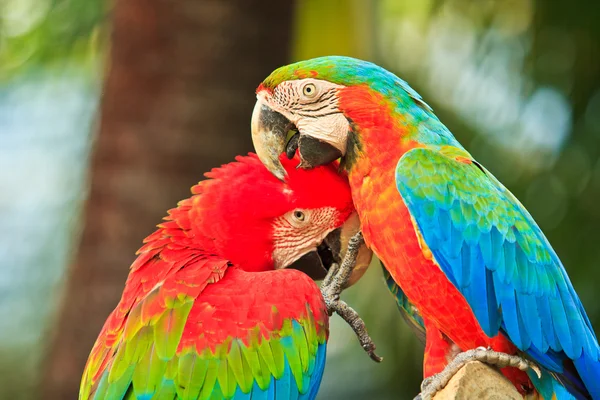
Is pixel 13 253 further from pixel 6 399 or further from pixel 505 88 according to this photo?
pixel 505 88

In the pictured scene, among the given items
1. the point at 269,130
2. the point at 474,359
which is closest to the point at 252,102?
the point at 269,130

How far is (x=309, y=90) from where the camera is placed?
6.75 ft

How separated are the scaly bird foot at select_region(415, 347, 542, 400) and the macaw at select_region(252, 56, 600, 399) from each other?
3 centimetres

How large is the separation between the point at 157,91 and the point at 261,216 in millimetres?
1799

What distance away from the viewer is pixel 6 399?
5699 millimetres

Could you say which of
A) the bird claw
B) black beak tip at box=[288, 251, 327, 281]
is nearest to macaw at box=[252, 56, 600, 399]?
the bird claw

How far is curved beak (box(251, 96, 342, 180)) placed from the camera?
2082mm

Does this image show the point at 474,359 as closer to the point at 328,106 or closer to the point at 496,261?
the point at 496,261

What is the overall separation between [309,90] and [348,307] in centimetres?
66

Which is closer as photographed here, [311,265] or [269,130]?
[269,130]

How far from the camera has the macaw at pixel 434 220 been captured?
183 centimetres

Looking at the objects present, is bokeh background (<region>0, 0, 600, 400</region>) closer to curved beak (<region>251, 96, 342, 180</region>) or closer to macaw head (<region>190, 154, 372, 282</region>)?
macaw head (<region>190, 154, 372, 282</region>)

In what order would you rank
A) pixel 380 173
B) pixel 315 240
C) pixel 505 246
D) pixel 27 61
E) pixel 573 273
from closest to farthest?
pixel 505 246 < pixel 380 173 < pixel 315 240 < pixel 573 273 < pixel 27 61

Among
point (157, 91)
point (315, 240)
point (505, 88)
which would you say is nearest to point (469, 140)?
point (505, 88)
